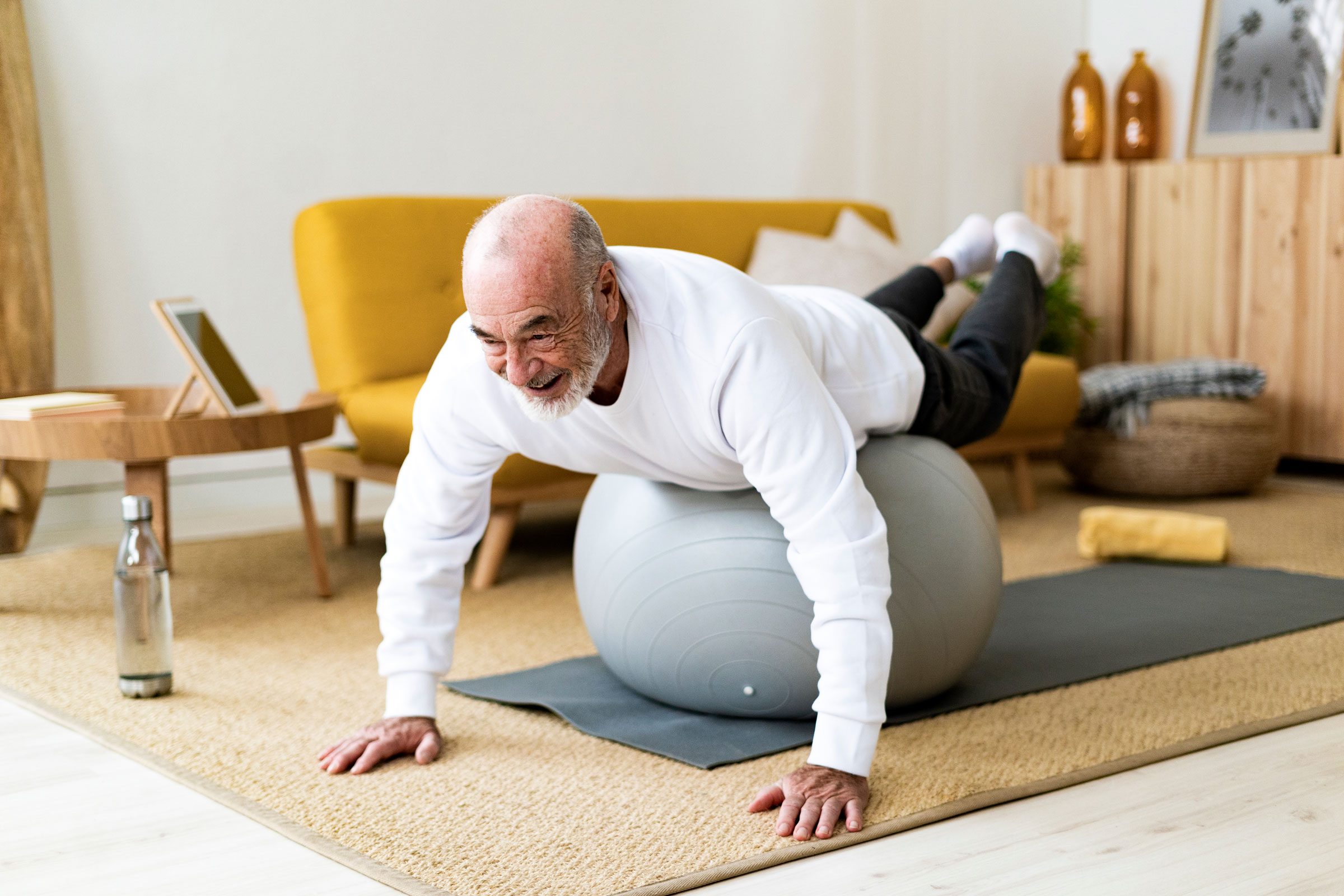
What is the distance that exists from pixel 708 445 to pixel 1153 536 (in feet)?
5.96

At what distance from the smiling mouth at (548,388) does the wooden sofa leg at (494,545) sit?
1487mm

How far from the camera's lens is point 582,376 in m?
1.66

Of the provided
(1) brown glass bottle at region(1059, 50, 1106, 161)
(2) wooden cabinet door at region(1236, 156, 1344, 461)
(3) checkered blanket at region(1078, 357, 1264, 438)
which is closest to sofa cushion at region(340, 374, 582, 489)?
(3) checkered blanket at region(1078, 357, 1264, 438)

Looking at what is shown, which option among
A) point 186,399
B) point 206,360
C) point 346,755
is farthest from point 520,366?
point 186,399

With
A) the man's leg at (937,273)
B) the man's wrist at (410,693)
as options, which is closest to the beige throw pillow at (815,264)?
the man's leg at (937,273)

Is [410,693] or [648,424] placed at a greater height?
[648,424]

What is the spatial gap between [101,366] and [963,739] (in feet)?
9.59

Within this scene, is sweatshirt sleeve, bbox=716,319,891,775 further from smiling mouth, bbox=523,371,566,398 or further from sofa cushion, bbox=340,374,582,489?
sofa cushion, bbox=340,374,582,489

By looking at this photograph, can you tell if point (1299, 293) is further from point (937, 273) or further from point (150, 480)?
point (150, 480)

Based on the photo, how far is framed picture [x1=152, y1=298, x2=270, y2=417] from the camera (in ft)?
9.25

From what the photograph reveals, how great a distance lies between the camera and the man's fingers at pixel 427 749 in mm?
1936

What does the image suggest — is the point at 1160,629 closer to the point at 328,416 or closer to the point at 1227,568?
the point at 1227,568

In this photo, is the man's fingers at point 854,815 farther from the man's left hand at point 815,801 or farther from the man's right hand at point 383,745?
the man's right hand at point 383,745

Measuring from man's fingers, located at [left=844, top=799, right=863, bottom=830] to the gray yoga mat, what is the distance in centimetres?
29
